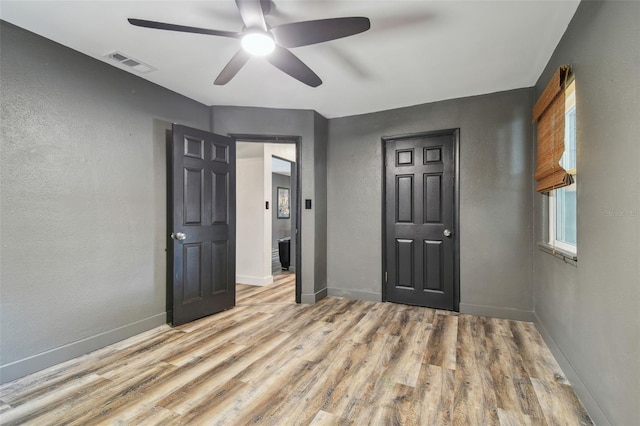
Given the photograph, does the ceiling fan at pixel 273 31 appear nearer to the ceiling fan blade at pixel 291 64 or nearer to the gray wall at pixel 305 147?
the ceiling fan blade at pixel 291 64

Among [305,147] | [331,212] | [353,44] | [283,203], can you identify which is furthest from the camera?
[283,203]

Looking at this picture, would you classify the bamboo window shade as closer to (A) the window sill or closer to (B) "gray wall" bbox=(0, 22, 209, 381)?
(A) the window sill

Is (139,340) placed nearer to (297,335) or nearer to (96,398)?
(96,398)

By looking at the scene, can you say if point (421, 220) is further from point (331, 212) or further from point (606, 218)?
point (606, 218)

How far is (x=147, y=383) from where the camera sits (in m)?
1.98

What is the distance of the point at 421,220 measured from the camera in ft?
11.9

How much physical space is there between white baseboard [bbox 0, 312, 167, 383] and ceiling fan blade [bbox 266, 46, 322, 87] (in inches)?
103

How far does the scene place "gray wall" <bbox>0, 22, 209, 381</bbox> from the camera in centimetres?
206

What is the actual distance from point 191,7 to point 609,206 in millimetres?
2640

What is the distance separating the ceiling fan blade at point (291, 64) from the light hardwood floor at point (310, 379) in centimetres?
214

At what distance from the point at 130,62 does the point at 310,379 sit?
116 inches

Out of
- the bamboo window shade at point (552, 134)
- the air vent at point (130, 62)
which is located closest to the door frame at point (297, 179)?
the air vent at point (130, 62)

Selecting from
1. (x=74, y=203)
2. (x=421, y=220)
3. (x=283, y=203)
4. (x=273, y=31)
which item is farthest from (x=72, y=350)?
(x=283, y=203)

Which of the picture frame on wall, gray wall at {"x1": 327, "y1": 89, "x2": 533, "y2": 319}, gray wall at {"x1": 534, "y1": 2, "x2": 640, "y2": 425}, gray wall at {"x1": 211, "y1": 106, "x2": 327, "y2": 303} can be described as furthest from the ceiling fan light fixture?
the picture frame on wall
